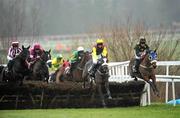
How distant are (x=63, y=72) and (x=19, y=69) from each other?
384 centimetres

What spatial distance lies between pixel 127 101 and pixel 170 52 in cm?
1285

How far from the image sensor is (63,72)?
874 inches

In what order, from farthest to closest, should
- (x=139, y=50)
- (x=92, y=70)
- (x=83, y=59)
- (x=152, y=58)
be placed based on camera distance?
(x=83, y=59), (x=139, y=50), (x=152, y=58), (x=92, y=70)

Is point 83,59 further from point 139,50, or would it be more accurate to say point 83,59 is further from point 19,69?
point 19,69

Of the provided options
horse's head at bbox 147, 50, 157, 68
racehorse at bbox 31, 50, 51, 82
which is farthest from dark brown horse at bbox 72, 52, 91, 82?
horse's head at bbox 147, 50, 157, 68

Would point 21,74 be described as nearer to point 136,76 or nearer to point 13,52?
point 13,52

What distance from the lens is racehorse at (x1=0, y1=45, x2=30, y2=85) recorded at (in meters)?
18.4

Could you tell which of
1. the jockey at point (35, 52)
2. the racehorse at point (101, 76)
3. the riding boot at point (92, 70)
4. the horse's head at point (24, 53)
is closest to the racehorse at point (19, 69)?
the horse's head at point (24, 53)

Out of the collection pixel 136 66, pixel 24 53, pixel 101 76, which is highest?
pixel 24 53

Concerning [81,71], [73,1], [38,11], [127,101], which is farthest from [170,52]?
[127,101]

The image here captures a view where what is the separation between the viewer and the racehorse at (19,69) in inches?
724

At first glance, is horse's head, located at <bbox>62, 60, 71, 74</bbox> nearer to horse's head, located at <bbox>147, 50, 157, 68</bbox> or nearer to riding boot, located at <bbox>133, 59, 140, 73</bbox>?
riding boot, located at <bbox>133, 59, 140, 73</bbox>

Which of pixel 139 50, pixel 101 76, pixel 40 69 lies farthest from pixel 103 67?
pixel 40 69

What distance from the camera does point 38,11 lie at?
25062mm
